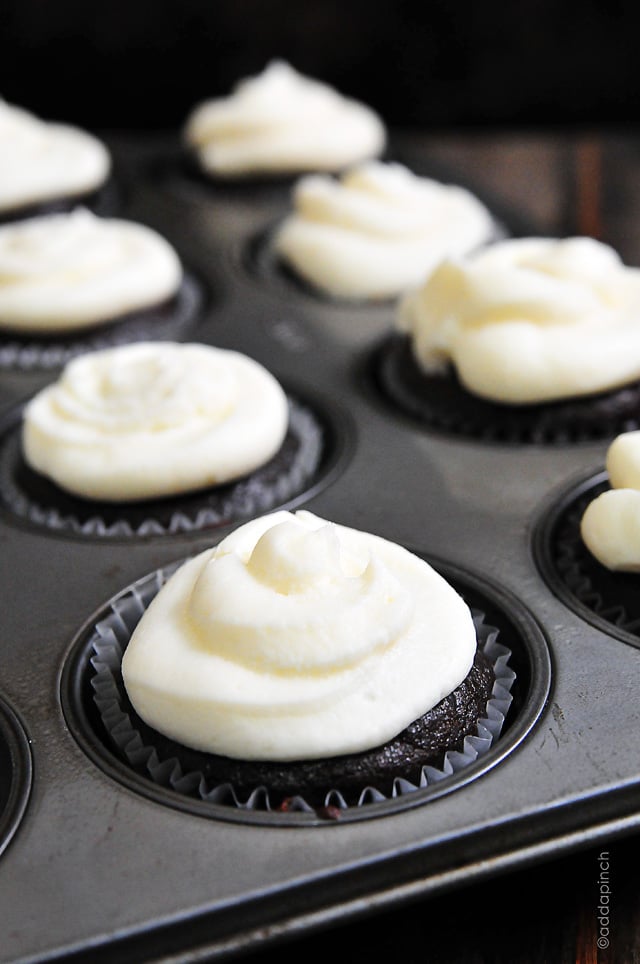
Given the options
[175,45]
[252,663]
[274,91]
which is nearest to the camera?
[252,663]

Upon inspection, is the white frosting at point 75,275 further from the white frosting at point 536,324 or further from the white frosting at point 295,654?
the white frosting at point 295,654

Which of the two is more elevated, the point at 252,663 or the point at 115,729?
the point at 252,663

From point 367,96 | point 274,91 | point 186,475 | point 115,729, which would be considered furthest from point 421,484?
point 367,96

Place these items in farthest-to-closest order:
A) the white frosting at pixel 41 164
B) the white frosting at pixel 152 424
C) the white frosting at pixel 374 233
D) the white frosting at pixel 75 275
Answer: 1. the white frosting at pixel 41 164
2. the white frosting at pixel 374 233
3. the white frosting at pixel 75 275
4. the white frosting at pixel 152 424

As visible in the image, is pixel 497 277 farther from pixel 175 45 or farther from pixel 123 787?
pixel 175 45

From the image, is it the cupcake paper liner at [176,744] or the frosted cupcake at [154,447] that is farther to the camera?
the frosted cupcake at [154,447]

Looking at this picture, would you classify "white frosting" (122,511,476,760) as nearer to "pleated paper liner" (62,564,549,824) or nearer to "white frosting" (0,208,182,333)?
"pleated paper liner" (62,564,549,824)

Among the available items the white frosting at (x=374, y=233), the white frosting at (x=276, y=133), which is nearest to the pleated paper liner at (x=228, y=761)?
the white frosting at (x=374, y=233)
